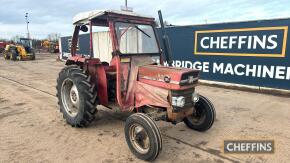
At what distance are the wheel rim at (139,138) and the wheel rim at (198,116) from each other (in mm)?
1307

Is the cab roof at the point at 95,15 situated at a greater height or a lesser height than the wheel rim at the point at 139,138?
greater

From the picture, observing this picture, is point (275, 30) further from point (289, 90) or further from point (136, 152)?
point (136, 152)

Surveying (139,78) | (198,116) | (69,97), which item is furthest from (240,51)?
(69,97)

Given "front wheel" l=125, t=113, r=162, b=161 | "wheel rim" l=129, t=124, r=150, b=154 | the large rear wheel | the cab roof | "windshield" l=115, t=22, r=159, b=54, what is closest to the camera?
"front wheel" l=125, t=113, r=162, b=161

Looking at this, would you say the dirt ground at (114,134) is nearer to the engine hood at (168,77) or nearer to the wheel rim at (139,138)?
the wheel rim at (139,138)

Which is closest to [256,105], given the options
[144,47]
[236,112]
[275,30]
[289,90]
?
[236,112]

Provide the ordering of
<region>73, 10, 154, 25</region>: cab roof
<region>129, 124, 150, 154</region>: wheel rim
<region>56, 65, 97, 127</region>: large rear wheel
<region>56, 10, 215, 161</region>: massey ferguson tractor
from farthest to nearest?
<region>56, 65, 97, 127</region>: large rear wheel < <region>73, 10, 154, 25</region>: cab roof < <region>56, 10, 215, 161</region>: massey ferguson tractor < <region>129, 124, 150, 154</region>: wheel rim

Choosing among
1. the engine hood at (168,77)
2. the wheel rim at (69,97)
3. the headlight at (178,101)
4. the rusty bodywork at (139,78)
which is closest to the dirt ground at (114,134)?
the wheel rim at (69,97)

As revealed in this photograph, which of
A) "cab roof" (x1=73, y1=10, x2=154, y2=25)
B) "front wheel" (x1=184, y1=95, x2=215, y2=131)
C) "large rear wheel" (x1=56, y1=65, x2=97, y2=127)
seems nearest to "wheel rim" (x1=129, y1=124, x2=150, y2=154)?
"large rear wheel" (x1=56, y1=65, x2=97, y2=127)

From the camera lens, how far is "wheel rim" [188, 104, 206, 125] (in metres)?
4.28

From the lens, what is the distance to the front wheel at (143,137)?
3170mm

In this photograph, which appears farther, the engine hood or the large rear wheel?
the large rear wheel

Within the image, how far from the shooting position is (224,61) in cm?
850

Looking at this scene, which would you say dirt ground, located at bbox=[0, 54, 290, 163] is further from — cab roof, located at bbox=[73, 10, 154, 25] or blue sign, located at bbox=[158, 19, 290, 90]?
cab roof, located at bbox=[73, 10, 154, 25]
